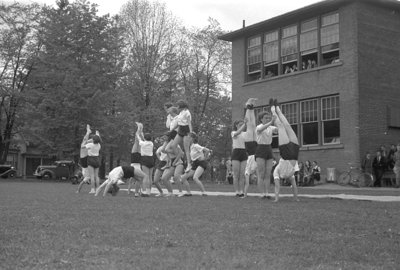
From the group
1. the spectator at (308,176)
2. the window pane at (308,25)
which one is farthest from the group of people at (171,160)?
the window pane at (308,25)

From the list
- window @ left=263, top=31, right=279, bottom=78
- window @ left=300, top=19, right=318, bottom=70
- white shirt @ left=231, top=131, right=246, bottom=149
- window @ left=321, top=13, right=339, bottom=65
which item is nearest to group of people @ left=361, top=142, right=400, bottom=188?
window @ left=321, top=13, right=339, bottom=65

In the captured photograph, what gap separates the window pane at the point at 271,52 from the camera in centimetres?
3412

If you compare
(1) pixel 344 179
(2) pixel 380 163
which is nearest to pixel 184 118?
(1) pixel 344 179

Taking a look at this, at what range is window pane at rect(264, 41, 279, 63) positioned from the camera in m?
34.1

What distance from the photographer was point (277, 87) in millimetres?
33531

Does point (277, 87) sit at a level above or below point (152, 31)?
below

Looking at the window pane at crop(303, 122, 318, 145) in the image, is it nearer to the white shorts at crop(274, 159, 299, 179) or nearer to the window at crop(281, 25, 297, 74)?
the window at crop(281, 25, 297, 74)

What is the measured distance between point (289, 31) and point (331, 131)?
22.2 ft

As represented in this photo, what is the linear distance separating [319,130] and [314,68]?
3.43 m

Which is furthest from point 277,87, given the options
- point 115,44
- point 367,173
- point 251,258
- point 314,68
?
point 251,258

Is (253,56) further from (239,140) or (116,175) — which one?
(116,175)

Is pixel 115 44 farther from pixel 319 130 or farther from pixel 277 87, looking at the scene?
pixel 319 130

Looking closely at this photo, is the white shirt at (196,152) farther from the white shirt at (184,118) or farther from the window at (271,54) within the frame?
the window at (271,54)

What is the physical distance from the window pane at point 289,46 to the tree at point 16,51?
954 inches
